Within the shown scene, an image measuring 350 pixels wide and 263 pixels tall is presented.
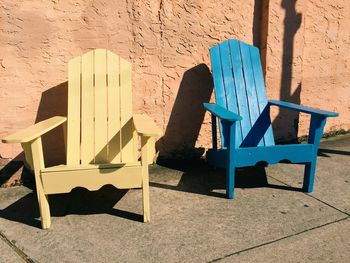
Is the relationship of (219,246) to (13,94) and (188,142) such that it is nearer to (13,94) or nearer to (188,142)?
(188,142)

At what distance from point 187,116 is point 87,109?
1.11 meters

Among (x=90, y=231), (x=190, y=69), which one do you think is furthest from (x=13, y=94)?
(x=190, y=69)

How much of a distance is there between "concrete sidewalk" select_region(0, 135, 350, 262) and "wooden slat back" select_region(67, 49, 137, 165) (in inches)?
14.2

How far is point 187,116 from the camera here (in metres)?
3.32

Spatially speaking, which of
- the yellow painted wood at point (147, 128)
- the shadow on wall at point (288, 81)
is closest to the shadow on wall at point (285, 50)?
the shadow on wall at point (288, 81)

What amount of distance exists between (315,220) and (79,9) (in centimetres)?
245

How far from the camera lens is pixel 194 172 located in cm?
311

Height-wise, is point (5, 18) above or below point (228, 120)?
above

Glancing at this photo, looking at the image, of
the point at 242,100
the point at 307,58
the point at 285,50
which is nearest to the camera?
the point at 242,100

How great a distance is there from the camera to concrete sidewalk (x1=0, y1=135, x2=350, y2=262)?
1838mm

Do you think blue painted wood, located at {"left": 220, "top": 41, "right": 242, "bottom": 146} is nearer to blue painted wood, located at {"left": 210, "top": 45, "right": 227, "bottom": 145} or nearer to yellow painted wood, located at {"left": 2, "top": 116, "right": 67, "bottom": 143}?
blue painted wood, located at {"left": 210, "top": 45, "right": 227, "bottom": 145}

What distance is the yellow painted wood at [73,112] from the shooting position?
8.21 ft

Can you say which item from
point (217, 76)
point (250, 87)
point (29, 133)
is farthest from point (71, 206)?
point (250, 87)

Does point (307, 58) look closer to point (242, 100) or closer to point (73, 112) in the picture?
point (242, 100)
